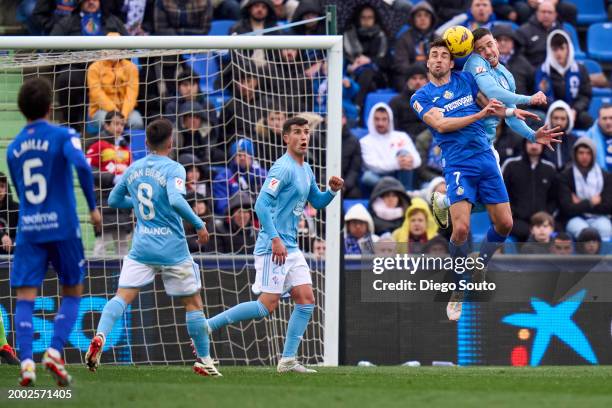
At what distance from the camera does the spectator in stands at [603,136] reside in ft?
57.5

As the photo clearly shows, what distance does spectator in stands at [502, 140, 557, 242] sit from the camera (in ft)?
53.8

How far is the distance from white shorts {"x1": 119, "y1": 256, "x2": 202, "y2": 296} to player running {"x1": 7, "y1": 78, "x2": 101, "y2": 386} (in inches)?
56.8

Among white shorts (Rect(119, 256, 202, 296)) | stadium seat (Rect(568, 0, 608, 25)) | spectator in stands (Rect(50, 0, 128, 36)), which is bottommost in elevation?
white shorts (Rect(119, 256, 202, 296))

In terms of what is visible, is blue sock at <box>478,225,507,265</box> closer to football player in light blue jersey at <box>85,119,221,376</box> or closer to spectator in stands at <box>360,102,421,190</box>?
football player in light blue jersey at <box>85,119,221,376</box>

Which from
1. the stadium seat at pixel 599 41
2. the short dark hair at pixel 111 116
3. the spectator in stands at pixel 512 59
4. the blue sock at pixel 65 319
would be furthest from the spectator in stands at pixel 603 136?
the blue sock at pixel 65 319

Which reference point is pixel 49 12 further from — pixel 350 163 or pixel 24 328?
pixel 24 328

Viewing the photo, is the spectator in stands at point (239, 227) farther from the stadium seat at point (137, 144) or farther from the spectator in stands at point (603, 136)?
the spectator in stands at point (603, 136)

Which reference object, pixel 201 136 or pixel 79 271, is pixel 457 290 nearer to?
pixel 201 136

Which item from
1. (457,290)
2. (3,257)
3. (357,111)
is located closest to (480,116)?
(457,290)

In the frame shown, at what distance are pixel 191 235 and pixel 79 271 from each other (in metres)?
5.30

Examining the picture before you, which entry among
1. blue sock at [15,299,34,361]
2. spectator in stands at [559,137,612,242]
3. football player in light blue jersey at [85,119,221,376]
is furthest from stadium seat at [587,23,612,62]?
blue sock at [15,299,34,361]

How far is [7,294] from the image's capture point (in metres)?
13.5

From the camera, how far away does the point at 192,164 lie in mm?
14180

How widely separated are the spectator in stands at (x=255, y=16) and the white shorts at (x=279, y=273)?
7.13 meters
